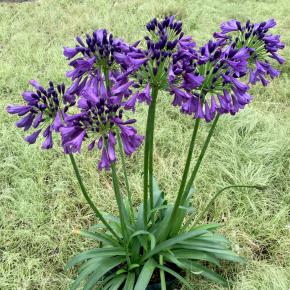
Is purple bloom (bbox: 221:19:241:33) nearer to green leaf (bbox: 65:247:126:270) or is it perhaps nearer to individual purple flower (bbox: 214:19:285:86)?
individual purple flower (bbox: 214:19:285:86)

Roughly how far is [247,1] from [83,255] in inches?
307

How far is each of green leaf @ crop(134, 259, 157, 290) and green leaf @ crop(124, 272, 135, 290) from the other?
137 millimetres

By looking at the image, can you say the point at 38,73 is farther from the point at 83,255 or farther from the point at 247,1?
the point at 247,1

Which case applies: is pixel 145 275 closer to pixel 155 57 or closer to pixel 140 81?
pixel 140 81

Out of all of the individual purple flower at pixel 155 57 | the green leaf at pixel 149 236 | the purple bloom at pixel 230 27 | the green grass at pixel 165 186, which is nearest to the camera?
the individual purple flower at pixel 155 57

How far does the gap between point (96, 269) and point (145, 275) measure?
14.9 inches

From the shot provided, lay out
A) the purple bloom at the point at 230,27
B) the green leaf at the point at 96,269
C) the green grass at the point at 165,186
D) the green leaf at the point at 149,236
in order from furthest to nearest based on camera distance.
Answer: the green grass at the point at 165,186
the green leaf at the point at 96,269
the green leaf at the point at 149,236
the purple bloom at the point at 230,27

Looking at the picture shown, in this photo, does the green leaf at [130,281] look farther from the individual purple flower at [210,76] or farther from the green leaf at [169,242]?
the individual purple flower at [210,76]

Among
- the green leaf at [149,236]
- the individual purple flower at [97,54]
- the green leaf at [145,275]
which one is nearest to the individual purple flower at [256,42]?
the individual purple flower at [97,54]

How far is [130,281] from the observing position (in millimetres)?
2615

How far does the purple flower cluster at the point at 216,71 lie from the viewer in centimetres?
182

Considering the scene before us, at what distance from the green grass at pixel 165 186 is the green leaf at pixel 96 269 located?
1.49 feet

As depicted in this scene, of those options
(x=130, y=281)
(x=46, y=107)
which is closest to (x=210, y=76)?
(x=46, y=107)

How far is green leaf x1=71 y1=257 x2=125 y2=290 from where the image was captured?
2.57 meters
